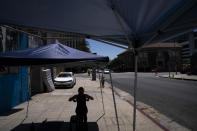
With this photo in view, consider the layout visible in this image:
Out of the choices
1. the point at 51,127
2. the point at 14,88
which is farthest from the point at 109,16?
the point at 14,88

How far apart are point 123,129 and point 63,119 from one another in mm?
2255

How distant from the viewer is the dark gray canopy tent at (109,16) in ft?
10.6

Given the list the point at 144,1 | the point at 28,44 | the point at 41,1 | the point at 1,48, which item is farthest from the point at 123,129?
the point at 28,44

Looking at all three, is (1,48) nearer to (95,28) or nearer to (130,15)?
(95,28)

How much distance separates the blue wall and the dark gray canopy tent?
3.46 metres

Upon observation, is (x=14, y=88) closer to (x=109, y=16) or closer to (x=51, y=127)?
(x=51, y=127)

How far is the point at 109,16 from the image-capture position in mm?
3998

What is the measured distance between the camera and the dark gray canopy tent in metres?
3.24

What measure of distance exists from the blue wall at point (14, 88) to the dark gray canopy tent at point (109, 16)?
346cm

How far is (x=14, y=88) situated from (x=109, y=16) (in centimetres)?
618

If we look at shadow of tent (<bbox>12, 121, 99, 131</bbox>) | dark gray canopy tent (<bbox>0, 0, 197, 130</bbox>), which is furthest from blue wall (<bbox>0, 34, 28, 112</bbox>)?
dark gray canopy tent (<bbox>0, 0, 197, 130</bbox>)

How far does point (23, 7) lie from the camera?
3711 mm

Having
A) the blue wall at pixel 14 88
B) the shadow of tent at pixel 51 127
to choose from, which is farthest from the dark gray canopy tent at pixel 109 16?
the blue wall at pixel 14 88

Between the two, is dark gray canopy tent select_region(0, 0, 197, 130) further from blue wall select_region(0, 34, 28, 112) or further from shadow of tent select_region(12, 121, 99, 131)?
blue wall select_region(0, 34, 28, 112)
